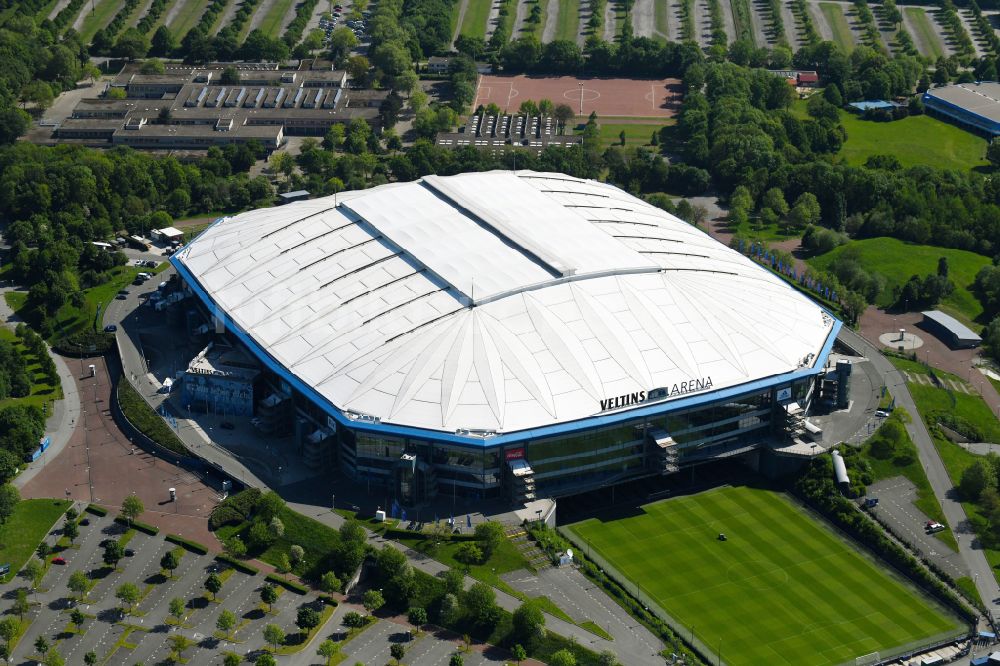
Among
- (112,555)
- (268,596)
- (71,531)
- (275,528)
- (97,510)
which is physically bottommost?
(97,510)

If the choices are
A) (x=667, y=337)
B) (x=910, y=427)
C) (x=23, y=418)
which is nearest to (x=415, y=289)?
(x=667, y=337)

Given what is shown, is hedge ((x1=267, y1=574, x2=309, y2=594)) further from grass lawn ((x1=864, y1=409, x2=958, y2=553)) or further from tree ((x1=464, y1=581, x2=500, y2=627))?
grass lawn ((x1=864, y1=409, x2=958, y2=553))

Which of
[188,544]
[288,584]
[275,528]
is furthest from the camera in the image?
[188,544]

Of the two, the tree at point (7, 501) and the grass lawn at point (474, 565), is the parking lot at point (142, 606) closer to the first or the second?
the tree at point (7, 501)

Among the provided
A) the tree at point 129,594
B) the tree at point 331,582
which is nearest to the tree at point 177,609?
the tree at point 129,594

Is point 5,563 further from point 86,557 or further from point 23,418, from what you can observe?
point 23,418

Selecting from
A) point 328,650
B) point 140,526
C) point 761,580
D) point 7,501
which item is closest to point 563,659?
point 328,650

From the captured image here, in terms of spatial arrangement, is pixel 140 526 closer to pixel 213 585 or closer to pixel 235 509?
pixel 235 509
